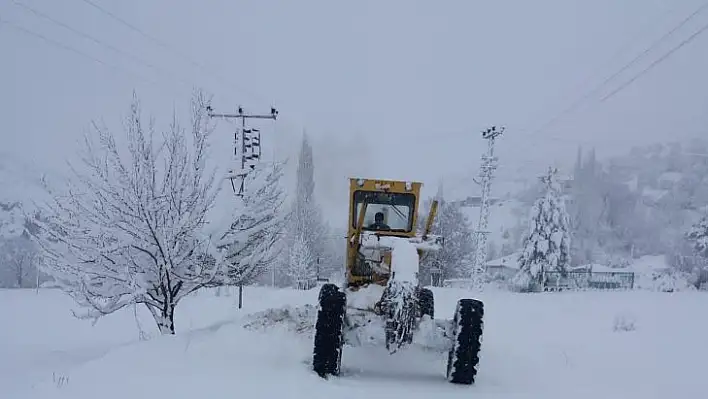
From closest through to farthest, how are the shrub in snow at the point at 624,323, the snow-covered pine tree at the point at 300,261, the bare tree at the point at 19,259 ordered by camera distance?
the shrub in snow at the point at 624,323
the snow-covered pine tree at the point at 300,261
the bare tree at the point at 19,259

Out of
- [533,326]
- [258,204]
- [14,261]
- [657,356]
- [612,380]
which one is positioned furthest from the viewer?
[14,261]

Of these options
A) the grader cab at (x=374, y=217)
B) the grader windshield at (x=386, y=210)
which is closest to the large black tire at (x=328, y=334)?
the grader cab at (x=374, y=217)

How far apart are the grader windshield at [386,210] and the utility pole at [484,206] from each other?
2031 centimetres

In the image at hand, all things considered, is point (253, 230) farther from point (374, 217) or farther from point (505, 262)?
point (505, 262)

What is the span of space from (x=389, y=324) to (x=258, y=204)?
6.60 meters

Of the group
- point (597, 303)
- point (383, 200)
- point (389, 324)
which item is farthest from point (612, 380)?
point (597, 303)

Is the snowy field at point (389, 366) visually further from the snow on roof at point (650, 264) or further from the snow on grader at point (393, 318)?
the snow on roof at point (650, 264)

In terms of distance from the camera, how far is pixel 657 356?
1009 centimetres

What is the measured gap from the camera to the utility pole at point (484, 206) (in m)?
30.2

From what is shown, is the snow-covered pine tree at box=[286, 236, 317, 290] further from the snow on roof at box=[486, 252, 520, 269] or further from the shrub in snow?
the shrub in snow

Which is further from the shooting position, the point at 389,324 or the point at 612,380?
the point at 612,380

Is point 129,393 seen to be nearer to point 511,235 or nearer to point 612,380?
point 612,380

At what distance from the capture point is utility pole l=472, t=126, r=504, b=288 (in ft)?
99.2

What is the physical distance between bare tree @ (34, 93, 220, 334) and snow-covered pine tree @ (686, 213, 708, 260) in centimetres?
3883
